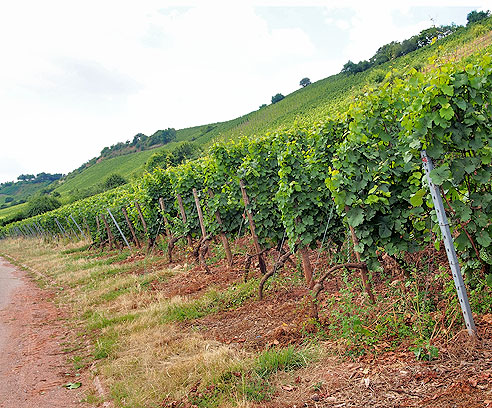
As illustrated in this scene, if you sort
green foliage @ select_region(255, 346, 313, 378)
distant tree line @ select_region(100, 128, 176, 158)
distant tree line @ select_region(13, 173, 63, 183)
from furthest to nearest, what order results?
distant tree line @ select_region(13, 173, 63, 183) < distant tree line @ select_region(100, 128, 176, 158) < green foliage @ select_region(255, 346, 313, 378)

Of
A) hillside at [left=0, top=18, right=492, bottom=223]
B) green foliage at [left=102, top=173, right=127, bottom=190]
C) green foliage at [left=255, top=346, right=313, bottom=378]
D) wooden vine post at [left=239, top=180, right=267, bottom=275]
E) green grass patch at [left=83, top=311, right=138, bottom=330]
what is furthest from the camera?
green foliage at [left=102, top=173, right=127, bottom=190]

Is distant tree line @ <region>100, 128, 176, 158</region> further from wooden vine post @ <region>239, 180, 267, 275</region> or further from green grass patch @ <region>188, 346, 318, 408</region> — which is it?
green grass patch @ <region>188, 346, 318, 408</region>

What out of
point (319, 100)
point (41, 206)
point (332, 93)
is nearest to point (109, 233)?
point (319, 100)

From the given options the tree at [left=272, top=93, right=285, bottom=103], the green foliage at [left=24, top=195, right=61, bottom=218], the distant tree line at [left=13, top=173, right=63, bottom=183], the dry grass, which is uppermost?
the distant tree line at [left=13, top=173, right=63, bottom=183]

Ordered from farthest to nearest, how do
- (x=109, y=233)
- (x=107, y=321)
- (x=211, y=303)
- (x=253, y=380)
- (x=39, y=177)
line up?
(x=39, y=177), (x=109, y=233), (x=107, y=321), (x=211, y=303), (x=253, y=380)

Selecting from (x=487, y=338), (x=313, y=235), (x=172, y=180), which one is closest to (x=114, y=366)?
(x=313, y=235)

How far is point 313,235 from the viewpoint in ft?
22.5

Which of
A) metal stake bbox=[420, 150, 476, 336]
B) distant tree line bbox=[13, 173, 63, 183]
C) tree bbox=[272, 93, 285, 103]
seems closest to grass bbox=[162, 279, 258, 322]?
metal stake bbox=[420, 150, 476, 336]

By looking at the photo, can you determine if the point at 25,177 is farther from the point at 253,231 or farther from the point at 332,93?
the point at 253,231

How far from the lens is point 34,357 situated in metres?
6.36

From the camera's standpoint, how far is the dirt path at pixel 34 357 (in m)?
4.95

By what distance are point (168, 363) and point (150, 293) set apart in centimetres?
418

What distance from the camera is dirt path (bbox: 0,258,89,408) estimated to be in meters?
4.95

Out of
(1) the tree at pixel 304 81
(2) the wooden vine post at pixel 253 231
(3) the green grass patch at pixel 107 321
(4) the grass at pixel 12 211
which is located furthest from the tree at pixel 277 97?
(3) the green grass patch at pixel 107 321
